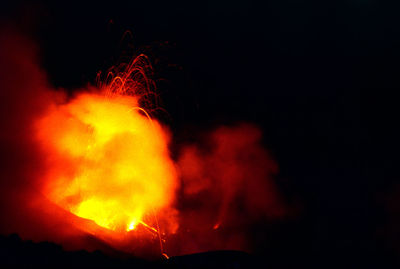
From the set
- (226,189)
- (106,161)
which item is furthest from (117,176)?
(226,189)

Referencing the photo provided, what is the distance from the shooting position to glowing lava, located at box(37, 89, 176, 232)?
30.4 feet

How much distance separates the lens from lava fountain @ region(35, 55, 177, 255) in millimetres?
9250

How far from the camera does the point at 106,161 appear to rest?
407 inches

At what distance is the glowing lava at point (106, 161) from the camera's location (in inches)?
365

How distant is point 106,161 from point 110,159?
13cm

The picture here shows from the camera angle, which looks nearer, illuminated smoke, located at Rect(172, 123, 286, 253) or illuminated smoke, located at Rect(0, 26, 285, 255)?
illuminated smoke, located at Rect(0, 26, 285, 255)

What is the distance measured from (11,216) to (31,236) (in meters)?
0.69

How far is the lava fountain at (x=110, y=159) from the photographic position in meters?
9.25

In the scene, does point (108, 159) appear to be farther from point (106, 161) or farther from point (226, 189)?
point (226, 189)

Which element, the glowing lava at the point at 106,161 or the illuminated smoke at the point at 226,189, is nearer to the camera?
the glowing lava at the point at 106,161

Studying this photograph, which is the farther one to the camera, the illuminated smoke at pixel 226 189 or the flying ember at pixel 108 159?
the illuminated smoke at pixel 226 189

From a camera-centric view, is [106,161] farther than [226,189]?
No

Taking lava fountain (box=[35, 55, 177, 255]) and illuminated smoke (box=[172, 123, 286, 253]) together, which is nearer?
lava fountain (box=[35, 55, 177, 255])

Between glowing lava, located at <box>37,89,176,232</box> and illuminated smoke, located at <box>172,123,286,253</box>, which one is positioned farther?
illuminated smoke, located at <box>172,123,286,253</box>
